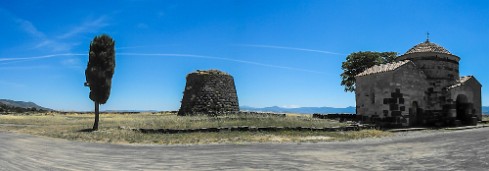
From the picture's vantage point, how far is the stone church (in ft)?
83.4

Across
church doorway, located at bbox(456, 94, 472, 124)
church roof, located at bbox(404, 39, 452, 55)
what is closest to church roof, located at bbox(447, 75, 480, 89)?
church doorway, located at bbox(456, 94, 472, 124)

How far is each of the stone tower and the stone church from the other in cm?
1364

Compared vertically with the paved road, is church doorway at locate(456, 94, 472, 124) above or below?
above

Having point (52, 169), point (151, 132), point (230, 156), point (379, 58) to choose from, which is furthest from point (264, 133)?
point (379, 58)

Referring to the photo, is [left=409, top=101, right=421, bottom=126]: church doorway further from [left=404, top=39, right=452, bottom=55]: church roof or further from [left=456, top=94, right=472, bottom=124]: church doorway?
[left=404, top=39, right=452, bottom=55]: church roof

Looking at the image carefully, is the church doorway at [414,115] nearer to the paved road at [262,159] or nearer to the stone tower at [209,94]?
the paved road at [262,159]

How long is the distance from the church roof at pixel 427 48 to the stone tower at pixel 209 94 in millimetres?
17573

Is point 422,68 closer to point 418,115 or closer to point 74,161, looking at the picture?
point 418,115

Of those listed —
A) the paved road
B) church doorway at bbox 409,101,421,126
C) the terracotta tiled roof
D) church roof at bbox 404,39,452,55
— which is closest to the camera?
the paved road

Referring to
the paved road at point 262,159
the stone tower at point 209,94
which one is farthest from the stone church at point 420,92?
the stone tower at point 209,94

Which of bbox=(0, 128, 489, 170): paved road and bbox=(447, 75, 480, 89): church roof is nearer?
bbox=(0, 128, 489, 170): paved road

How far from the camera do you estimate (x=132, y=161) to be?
10.5 meters

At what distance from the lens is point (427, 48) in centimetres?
2955

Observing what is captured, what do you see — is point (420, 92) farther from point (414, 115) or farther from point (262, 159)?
point (262, 159)
